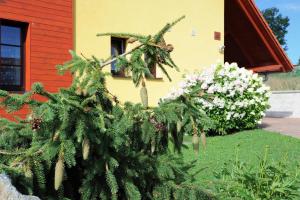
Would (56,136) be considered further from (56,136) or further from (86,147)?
(86,147)

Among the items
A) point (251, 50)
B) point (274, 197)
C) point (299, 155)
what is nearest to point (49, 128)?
point (274, 197)

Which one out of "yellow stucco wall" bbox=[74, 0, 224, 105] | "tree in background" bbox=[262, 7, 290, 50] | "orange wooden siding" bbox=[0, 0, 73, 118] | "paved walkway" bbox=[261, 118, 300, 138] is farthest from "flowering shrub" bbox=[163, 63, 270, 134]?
"tree in background" bbox=[262, 7, 290, 50]

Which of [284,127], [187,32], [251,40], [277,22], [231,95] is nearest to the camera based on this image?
[231,95]

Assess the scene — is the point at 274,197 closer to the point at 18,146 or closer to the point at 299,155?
the point at 18,146

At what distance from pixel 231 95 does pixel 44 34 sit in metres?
4.90

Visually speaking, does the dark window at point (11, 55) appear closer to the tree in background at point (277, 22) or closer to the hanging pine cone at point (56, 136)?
the hanging pine cone at point (56, 136)

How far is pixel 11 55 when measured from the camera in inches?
388

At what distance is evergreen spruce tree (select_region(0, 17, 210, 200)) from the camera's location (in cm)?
246

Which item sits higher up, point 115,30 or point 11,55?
point 115,30

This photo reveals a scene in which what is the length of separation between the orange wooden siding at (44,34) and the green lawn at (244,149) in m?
3.65

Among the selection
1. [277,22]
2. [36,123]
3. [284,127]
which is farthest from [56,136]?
[277,22]

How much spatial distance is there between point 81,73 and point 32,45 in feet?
24.6

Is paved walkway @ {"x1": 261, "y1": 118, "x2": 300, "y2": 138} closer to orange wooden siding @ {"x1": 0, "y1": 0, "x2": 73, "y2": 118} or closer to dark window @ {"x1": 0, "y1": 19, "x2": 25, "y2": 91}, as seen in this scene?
orange wooden siding @ {"x1": 0, "y1": 0, "x2": 73, "y2": 118}

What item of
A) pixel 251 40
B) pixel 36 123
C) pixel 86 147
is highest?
pixel 251 40
